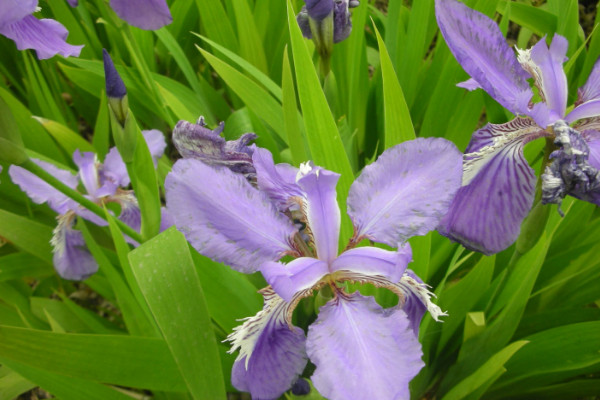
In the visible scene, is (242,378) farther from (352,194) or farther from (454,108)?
(454,108)

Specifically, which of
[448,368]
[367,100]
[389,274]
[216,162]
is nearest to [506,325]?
[448,368]

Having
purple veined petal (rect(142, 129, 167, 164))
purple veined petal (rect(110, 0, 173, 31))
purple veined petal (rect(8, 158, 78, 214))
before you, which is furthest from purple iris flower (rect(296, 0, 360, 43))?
purple veined petal (rect(8, 158, 78, 214))

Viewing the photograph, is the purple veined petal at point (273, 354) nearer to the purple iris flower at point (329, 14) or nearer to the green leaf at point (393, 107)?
the green leaf at point (393, 107)

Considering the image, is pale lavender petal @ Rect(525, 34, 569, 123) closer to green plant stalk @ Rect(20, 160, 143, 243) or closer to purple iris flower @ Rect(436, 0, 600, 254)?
purple iris flower @ Rect(436, 0, 600, 254)

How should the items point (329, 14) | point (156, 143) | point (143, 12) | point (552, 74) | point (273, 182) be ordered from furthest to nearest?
point (156, 143), point (329, 14), point (143, 12), point (552, 74), point (273, 182)

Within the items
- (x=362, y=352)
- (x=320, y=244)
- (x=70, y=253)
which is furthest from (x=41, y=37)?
(x=362, y=352)

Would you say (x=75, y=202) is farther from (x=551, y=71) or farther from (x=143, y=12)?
(x=551, y=71)
